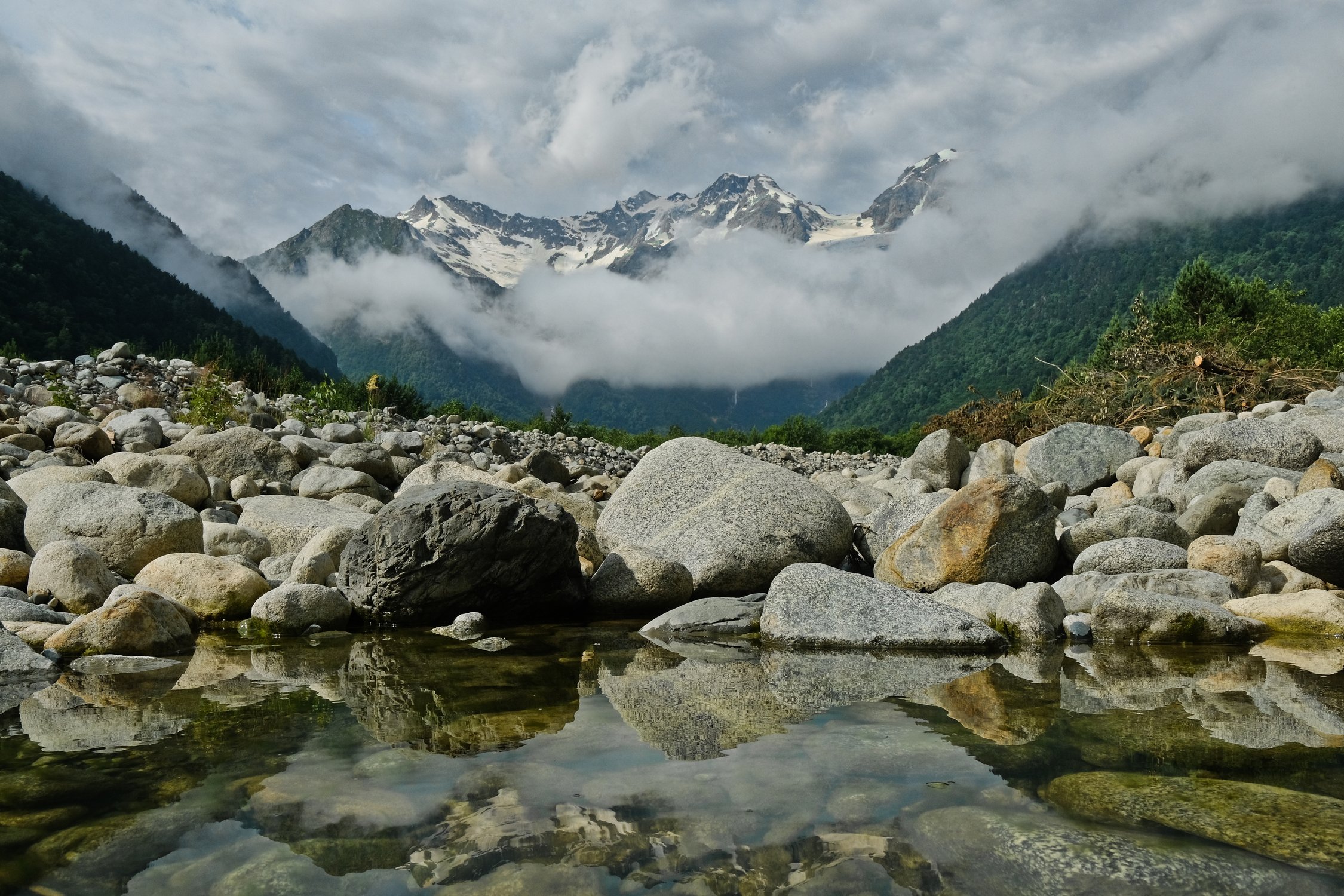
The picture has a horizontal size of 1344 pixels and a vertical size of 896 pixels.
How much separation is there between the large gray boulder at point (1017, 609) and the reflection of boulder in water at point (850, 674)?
841 millimetres

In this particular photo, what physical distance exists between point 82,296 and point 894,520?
8247 centimetres

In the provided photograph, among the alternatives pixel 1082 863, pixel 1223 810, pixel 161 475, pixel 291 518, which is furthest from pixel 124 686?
pixel 161 475

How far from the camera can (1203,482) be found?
419 inches

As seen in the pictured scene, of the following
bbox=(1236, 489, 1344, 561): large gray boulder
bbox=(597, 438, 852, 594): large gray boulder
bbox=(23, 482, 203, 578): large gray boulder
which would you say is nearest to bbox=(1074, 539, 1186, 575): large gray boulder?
bbox=(1236, 489, 1344, 561): large gray boulder

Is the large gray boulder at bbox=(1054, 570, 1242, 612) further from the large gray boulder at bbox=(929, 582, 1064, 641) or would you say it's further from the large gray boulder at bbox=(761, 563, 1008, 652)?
the large gray boulder at bbox=(761, 563, 1008, 652)

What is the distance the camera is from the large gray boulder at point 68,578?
7.73 m

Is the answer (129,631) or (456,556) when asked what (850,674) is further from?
(129,631)

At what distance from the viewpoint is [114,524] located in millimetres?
9000

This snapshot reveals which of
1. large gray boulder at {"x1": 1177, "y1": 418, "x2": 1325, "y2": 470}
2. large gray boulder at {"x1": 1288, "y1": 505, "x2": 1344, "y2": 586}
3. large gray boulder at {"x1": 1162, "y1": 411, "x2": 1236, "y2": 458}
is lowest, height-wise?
large gray boulder at {"x1": 1288, "y1": 505, "x2": 1344, "y2": 586}

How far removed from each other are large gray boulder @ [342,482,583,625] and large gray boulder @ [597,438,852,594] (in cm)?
164

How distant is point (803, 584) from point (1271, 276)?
143 meters

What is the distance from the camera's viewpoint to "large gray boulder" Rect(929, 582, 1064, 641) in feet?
25.0

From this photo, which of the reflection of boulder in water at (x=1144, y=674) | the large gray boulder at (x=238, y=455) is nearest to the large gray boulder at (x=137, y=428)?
the large gray boulder at (x=238, y=455)

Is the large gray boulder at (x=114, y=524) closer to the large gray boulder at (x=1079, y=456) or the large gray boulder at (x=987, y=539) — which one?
the large gray boulder at (x=987, y=539)
